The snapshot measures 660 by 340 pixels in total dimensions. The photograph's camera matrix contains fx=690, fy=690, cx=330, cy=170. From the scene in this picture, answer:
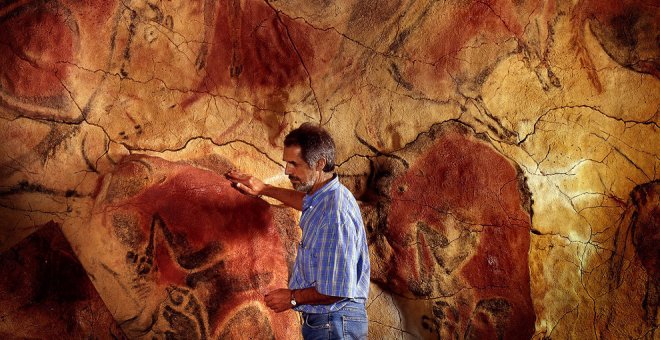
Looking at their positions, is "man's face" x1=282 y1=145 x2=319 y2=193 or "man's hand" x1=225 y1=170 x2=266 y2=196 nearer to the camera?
"man's face" x1=282 y1=145 x2=319 y2=193

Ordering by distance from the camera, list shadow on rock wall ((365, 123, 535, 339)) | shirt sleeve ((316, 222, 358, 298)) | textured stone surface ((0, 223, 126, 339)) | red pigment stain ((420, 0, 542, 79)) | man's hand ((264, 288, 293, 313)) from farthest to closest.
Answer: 1. red pigment stain ((420, 0, 542, 79))
2. shadow on rock wall ((365, 123, 535, 339))
3. textured stone surface ((0, 223, 126, 339))
4. man's hand ((264, 288, 293, 313))
5. shirt sleeve ((316, 222, 358, 298))

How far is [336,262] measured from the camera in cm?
256

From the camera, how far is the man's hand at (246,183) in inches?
130

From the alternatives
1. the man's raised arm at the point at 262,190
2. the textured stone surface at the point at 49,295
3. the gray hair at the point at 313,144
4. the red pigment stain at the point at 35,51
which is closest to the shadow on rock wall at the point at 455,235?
the man's raised arm at the point at 262,190

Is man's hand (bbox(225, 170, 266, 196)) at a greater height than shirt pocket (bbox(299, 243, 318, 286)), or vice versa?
man's hand (bbox(225, 170, 266, 196))

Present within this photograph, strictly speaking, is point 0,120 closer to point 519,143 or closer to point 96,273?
point 96,273

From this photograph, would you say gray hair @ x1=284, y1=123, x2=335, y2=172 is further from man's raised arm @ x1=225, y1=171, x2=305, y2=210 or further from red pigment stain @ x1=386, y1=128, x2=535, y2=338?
red pigment stain @ x1=386, y1=128, x2=535, y2=338

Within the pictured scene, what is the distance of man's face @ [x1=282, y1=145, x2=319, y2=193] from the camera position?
2.78 meters

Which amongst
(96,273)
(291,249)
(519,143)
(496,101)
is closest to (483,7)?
(496,101)

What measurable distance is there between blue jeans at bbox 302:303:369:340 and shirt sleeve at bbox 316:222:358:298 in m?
0.12

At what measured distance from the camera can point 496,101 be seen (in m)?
3.49

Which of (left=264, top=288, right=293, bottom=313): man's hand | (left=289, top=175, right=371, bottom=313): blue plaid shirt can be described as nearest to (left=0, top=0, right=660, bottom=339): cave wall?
(left=264, top=288, right=293, bottom=313): man's hand

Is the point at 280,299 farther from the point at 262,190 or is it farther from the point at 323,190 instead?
the point at 262,190

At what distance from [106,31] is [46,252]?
3.67ft
